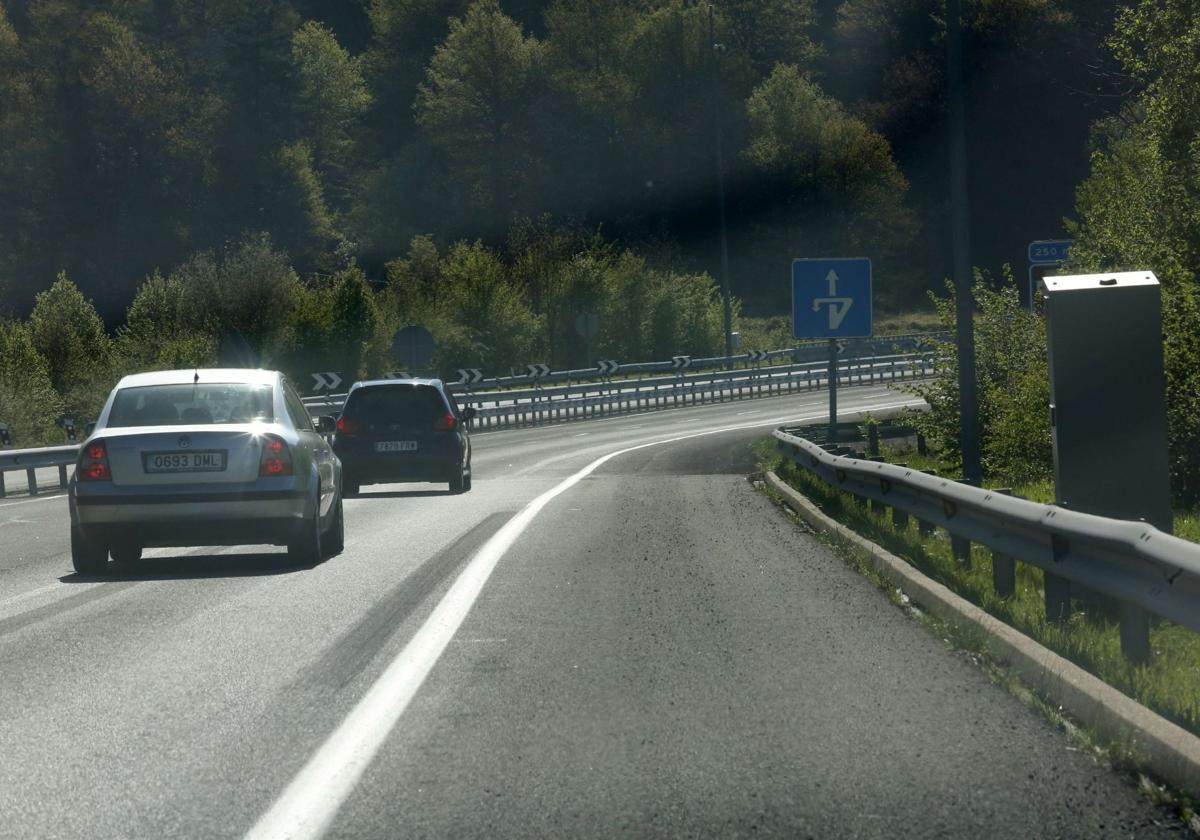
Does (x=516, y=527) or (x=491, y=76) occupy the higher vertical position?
(x=491, y=76)

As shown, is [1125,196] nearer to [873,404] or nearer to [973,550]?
[973,550]

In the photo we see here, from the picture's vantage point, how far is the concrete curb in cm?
610

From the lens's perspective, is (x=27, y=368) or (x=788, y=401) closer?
(x=27, y=368)

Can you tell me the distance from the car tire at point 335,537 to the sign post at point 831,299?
11.3 metres

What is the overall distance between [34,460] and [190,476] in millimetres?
15995

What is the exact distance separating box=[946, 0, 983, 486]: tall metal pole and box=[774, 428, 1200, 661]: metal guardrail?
4248 millimetres

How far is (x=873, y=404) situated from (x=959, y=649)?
48.6 meters

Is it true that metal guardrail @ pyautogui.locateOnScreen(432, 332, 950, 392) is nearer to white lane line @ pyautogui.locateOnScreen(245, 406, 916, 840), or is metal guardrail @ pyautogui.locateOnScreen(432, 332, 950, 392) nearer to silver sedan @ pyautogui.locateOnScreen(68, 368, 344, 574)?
silver sedan @ pyautogui.locateOnScreen(68, 368, 344, 574)

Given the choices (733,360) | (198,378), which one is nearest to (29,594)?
(198,378)

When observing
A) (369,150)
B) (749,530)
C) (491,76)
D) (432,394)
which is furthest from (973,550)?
(369,150)

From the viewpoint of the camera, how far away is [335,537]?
15383 mm

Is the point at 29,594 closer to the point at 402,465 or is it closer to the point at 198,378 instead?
the point at 198,378

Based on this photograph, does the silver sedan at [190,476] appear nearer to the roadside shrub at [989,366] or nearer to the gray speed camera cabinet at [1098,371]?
the gray speed camera cabinet at [1098,371]

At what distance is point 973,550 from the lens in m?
13.5
